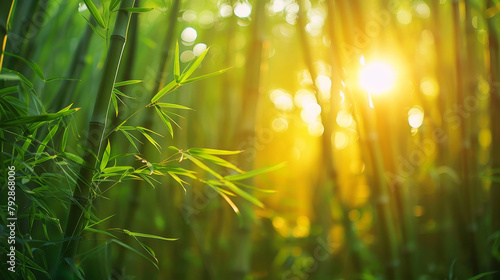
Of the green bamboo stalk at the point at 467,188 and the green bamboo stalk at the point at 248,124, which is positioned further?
the green bamboo stalk at the point at 467,188

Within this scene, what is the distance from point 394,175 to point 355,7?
1.03 feet

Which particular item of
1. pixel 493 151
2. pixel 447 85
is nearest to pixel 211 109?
pixel 447 85

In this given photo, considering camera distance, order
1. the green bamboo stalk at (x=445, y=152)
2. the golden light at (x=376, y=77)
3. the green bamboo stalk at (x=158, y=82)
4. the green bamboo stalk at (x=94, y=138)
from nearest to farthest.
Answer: the green bamboo stalk at (x=94, y=138) → the green bamboo stalk at (x=158, y=82) → the golden light at (x=376, y=77) → the green bamboo stalk at (x=445, y=152)

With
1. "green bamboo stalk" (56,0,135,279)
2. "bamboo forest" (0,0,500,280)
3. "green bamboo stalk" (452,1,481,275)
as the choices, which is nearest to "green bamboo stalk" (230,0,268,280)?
"bamboo forest" (0,0,500,280)

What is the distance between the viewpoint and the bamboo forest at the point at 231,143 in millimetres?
487

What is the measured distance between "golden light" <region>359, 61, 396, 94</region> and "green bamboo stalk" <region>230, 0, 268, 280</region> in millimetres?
190

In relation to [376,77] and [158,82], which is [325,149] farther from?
[158,82]

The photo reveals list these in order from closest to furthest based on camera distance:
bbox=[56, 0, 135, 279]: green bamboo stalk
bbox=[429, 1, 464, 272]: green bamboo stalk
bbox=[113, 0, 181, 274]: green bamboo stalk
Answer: bbox=[56, 0, 135, 279]: green bamboo stalk, bbox=[113, 0, 181, 274]: green bamboo stalk, bbox=[429, 1, 464, 272]: green bamboo stalk

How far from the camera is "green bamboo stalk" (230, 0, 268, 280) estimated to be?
0.67 m

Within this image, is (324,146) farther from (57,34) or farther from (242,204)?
(57,34)

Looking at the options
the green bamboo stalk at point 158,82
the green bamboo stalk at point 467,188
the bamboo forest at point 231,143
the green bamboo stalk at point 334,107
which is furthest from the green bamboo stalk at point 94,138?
the green bamboo stalk at point 467,188

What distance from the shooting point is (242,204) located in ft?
2.32

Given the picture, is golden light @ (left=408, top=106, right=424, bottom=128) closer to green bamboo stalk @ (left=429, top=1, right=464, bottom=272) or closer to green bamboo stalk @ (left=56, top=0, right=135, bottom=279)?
green bamboo stalk @ (left=429, top=1, right=464, bottom=272)

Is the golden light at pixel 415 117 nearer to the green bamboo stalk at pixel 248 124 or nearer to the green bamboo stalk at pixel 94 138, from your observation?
the green bamboo stalk at pixel 248 124
